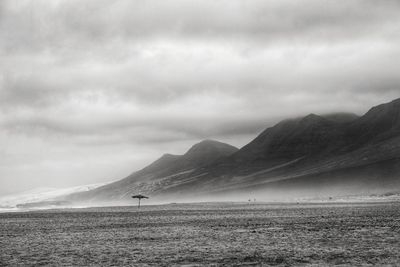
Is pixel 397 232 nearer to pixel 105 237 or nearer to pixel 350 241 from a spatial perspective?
pixel 350 241

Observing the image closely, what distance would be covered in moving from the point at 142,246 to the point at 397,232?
2913cm

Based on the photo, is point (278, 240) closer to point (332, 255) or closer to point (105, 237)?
point (332, 255)

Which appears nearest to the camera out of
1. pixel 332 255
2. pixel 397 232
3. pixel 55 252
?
pixel 332 255

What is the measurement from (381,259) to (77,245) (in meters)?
33.7

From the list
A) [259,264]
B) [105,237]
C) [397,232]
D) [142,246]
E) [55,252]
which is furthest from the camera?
[105,237]

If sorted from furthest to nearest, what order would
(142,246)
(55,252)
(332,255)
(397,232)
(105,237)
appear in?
1. (105,237)
2. (397,232)
3. (142,246)
4. (55,252)
5. (332,255)

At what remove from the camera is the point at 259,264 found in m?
43.0

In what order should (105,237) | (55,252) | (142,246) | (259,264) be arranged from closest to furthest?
(259,264) < (55,252) < (142,246) < (105,237)

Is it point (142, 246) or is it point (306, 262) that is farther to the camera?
point (142, 246)

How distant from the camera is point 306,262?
4331 cm

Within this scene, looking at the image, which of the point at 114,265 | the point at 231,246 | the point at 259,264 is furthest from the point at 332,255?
the point at 114,265

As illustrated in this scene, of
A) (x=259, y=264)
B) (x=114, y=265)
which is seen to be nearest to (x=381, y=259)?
(x=259, y=264)

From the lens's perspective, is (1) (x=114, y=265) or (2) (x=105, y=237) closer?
(1) (x=114, y=265)

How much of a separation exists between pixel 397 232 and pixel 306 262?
25.2 m
